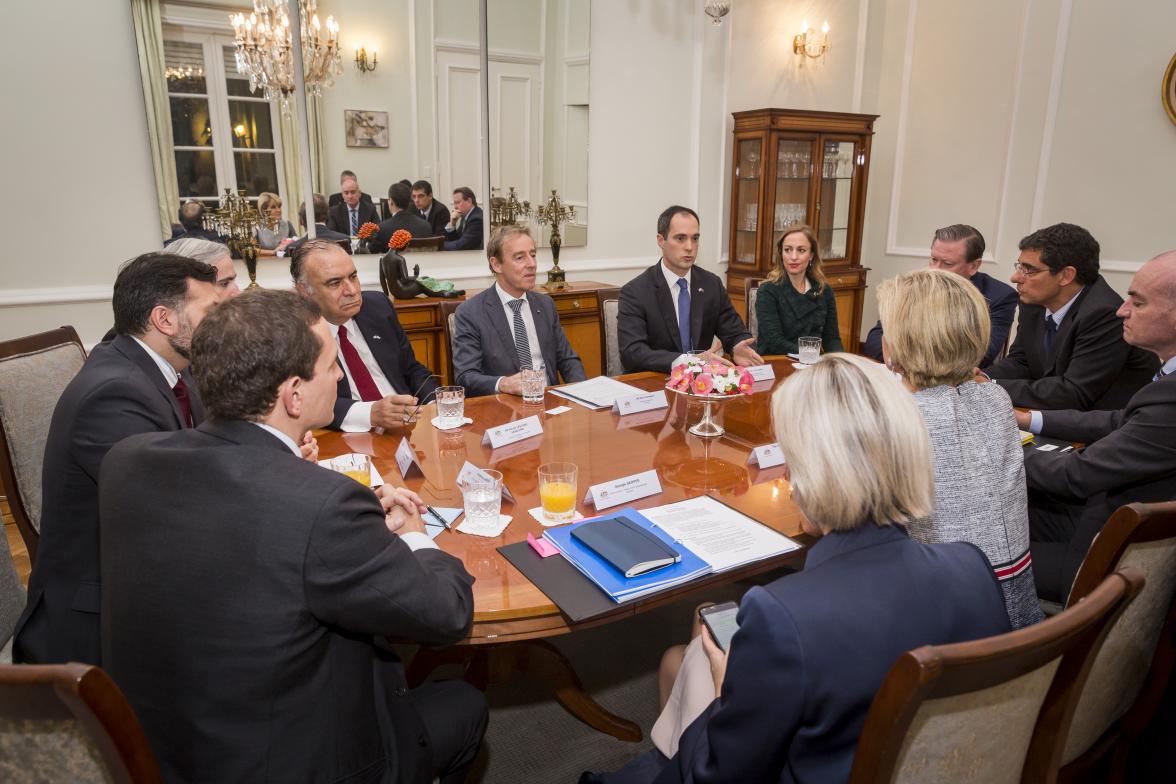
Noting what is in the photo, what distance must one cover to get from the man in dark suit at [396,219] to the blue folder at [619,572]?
337 cm

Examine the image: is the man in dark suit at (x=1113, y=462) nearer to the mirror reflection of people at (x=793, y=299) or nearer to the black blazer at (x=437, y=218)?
the mirror reflection of people at (x=793, y=299)

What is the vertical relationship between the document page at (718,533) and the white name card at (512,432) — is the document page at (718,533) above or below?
below

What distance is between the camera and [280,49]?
13.3 ft


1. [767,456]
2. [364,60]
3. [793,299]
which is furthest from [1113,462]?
[364,60]

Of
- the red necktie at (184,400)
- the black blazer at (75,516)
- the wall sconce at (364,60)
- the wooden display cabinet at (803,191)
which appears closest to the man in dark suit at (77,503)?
the black blazer at (75,516)

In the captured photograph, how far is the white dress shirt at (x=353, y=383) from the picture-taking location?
7.54ft

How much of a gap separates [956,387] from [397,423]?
5.10ft

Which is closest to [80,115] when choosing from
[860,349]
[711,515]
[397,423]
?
[397,423]

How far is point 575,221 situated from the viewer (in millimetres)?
5176

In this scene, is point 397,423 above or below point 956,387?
below

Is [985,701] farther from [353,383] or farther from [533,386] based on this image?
[353,383]

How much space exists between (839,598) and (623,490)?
0.84m

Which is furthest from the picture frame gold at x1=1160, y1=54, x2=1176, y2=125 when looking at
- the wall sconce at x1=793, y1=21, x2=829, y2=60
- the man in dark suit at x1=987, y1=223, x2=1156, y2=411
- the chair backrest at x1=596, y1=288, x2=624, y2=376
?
the chair backrest at x1=596, y1=288, x2=624, y2=376

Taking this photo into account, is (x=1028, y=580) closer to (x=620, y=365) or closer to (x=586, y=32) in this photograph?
(x=620, y=365)
